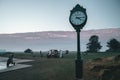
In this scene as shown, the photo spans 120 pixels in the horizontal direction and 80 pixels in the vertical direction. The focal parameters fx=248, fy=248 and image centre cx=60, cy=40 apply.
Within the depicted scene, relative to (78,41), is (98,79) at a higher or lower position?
lower

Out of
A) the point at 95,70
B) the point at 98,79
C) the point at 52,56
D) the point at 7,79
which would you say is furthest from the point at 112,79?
the point at 52,56

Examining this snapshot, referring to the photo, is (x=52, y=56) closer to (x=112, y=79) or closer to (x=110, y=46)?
(x=112, y=79)

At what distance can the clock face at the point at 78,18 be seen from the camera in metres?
11.4

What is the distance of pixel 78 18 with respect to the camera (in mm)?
11461

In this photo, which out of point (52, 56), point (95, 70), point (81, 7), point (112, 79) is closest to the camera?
point (81, 7)

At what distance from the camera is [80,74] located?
10.8m

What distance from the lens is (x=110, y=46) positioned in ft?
396

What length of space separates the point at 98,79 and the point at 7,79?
6354mm

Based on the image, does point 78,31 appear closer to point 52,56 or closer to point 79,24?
point 79,24

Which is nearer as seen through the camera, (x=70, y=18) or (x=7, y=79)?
(x=70, y=18)

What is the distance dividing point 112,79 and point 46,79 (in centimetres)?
458

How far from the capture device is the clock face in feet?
37.4

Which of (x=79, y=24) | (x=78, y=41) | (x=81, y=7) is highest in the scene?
(x=81, y=7)

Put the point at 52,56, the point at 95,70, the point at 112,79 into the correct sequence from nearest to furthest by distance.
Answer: the point at 112,79 < the point at 95,70 < the point at 52,56
